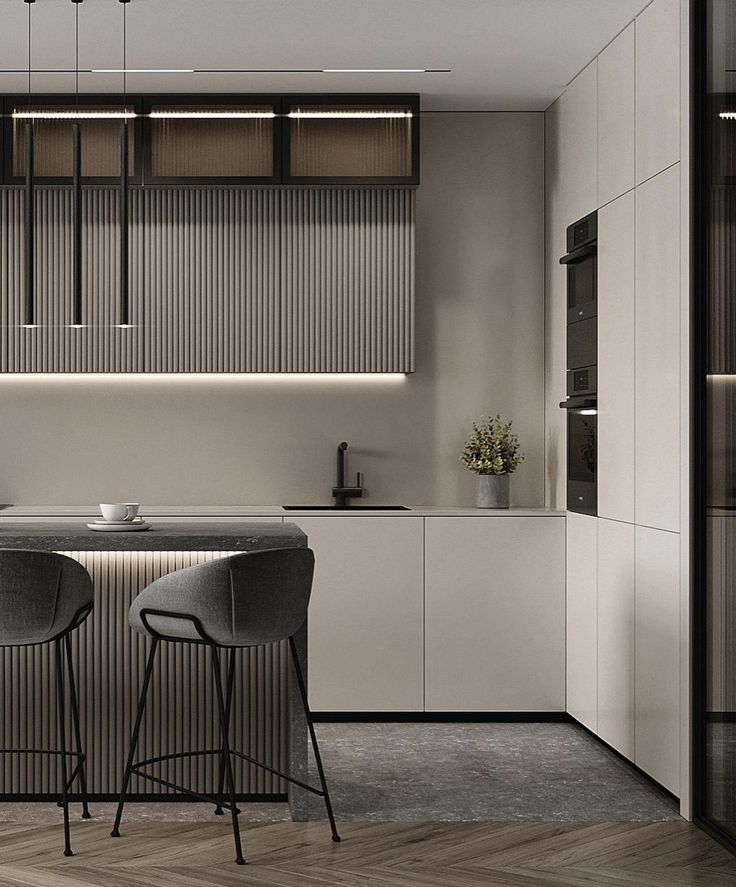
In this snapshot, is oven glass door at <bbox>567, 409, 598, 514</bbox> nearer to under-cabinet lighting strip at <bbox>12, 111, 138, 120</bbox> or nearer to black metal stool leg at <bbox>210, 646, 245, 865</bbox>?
black metal stool leg at <bbox>210, 646, 245, 865</bbox>

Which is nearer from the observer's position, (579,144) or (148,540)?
(148,540)

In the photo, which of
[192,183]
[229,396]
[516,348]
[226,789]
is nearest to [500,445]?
[516,348]

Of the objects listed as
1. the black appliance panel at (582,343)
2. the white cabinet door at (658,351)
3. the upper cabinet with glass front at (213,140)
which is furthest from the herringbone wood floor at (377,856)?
the upper cabinet with glass front at (213,140)

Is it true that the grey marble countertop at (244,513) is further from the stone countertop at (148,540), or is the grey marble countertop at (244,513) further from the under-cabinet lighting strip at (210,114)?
the under-cabinet lighting strip at (210,114)

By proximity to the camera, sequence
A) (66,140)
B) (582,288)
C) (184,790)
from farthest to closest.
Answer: (66,140)
(582,288)
(184,790)

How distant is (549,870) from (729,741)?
71cm

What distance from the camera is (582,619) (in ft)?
16.4

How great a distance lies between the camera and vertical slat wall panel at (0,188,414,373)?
5.49 metres

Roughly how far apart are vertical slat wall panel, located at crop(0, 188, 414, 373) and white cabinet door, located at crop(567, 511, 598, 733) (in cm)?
124

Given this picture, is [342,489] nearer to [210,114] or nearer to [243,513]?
[243,513]

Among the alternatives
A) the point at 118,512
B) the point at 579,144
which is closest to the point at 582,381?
the point at 579,144

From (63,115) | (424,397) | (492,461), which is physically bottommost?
(492,461)

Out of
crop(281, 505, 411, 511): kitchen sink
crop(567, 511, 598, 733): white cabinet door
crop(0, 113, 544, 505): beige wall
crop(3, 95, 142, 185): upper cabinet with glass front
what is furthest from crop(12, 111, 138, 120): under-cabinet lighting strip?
crop(567, 511, 598, 733): white cabinet door

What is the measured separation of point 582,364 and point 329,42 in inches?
70.4
